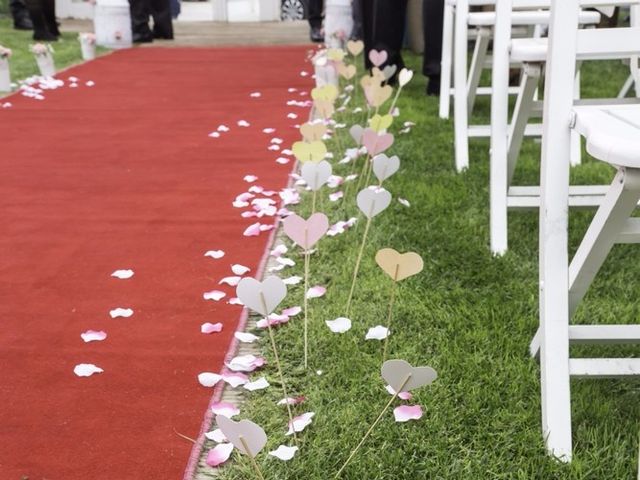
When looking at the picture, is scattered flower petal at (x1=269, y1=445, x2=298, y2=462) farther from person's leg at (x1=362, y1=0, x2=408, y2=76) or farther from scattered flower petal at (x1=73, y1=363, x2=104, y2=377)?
person's leg at (x1=362, y1=0, x2=408, y2=76)

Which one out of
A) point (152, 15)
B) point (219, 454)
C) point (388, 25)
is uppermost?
point (152, 15)

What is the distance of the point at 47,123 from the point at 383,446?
3.40 meters

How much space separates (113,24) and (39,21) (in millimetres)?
756

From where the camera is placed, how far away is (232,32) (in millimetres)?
9047

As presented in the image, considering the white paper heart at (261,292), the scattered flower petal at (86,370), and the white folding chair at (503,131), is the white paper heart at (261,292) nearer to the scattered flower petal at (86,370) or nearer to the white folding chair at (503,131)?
the scattered flower petal at (86,370)

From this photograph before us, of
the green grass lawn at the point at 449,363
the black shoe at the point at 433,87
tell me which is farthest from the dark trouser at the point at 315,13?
the green grass lawn at the point at 449,363

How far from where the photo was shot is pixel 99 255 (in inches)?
88.4

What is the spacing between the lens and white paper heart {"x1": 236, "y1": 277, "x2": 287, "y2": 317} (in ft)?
4.00

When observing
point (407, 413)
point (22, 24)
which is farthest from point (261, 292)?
point (22, 24)

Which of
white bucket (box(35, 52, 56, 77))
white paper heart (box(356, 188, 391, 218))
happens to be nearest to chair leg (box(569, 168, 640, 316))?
white paper heart (box(356, 188, 391, 218))

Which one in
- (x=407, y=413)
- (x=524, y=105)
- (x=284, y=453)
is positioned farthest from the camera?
(x=524, y=105)

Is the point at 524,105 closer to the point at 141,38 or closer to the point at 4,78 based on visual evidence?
the point at 4,78

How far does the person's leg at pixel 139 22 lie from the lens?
787 cm

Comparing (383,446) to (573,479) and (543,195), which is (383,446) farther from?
(543,195)
